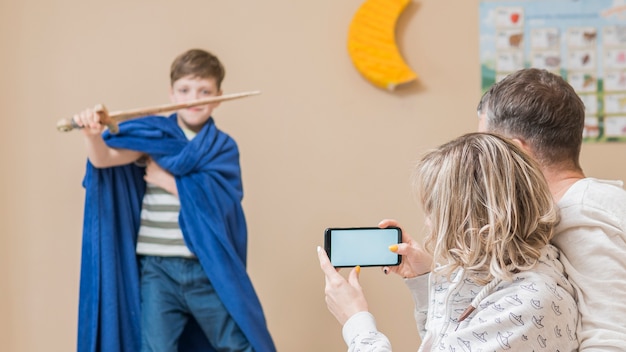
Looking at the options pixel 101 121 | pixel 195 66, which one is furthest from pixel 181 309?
pixel 195 66

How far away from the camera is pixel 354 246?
1236 millimetres

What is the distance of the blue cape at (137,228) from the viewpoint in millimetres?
2184

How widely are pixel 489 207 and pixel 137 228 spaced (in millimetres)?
1543

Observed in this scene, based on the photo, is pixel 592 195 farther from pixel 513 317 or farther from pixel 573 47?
pixel 573 47

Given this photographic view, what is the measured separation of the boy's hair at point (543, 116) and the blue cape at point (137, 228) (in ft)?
3.90

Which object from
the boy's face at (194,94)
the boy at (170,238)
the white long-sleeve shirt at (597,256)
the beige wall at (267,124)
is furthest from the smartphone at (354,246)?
the beige wall at (267,124)

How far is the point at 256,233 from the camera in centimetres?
273

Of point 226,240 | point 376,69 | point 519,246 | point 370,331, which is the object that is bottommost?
point 226,240

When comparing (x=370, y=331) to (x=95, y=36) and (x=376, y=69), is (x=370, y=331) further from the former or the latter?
(x=95, y=36)

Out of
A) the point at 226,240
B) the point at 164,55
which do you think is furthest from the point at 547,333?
the point at 164,55

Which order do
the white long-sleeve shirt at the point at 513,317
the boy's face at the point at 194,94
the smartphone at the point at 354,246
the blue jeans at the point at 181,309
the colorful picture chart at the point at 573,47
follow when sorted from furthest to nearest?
the colorful picture chart at the point at 573,47, the boy's face at the point at 194,94, the blue jeans at the point at 181,309, the smartphone at the point at 354,246, the white long-sleeve shirt at the point at 513,317

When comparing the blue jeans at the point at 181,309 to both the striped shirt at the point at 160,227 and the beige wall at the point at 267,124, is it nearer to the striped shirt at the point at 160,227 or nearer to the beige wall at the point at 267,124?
the striped shirt at the point at 160,227

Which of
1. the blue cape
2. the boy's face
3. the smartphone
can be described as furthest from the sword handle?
the smartphone

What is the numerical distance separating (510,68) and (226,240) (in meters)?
1.23
